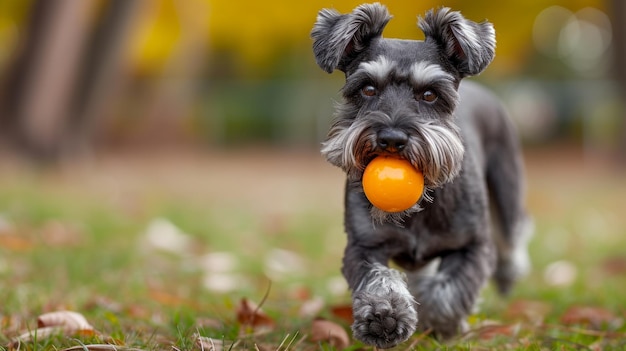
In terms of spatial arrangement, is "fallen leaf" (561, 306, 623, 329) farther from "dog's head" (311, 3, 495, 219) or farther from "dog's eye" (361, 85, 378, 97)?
"dog's eye" (361, 85, 378, 97)

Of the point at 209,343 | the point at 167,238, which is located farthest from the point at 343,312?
the point at 167,238

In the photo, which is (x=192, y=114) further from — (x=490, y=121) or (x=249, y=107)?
(x=490, y=121)

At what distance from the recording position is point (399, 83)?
3486 mm

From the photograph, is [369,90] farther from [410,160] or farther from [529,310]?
[529,310]

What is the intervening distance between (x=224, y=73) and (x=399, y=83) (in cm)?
2876

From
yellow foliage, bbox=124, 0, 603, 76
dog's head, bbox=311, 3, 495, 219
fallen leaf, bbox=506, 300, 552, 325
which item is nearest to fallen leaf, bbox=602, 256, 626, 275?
fallen leaf, bbox=506, 300, 552, 325

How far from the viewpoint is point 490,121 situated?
4.99 metres

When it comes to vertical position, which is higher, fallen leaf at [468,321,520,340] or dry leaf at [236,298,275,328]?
fallen leaf at [468,321,520,340]

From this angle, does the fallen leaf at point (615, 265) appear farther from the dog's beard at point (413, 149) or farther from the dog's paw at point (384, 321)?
the dog's paw at point (384, 321)

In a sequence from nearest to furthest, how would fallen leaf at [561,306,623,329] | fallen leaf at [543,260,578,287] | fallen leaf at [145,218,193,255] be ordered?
fallen leaf at [561,306,623,329], fallen leaf at [543,260,578,287], fallen leaf at [145,218,193,255]

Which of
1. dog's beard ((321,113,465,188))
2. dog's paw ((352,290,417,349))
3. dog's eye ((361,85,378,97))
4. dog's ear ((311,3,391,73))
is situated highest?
dog's ear ((311,3,391,73))

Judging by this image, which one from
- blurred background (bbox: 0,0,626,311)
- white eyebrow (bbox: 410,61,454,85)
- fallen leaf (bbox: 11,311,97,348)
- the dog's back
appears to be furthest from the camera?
blurred background (bbox: 0,0,626,311)

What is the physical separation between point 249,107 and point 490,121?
22.2m

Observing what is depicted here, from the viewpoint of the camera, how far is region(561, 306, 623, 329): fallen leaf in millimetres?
4070
